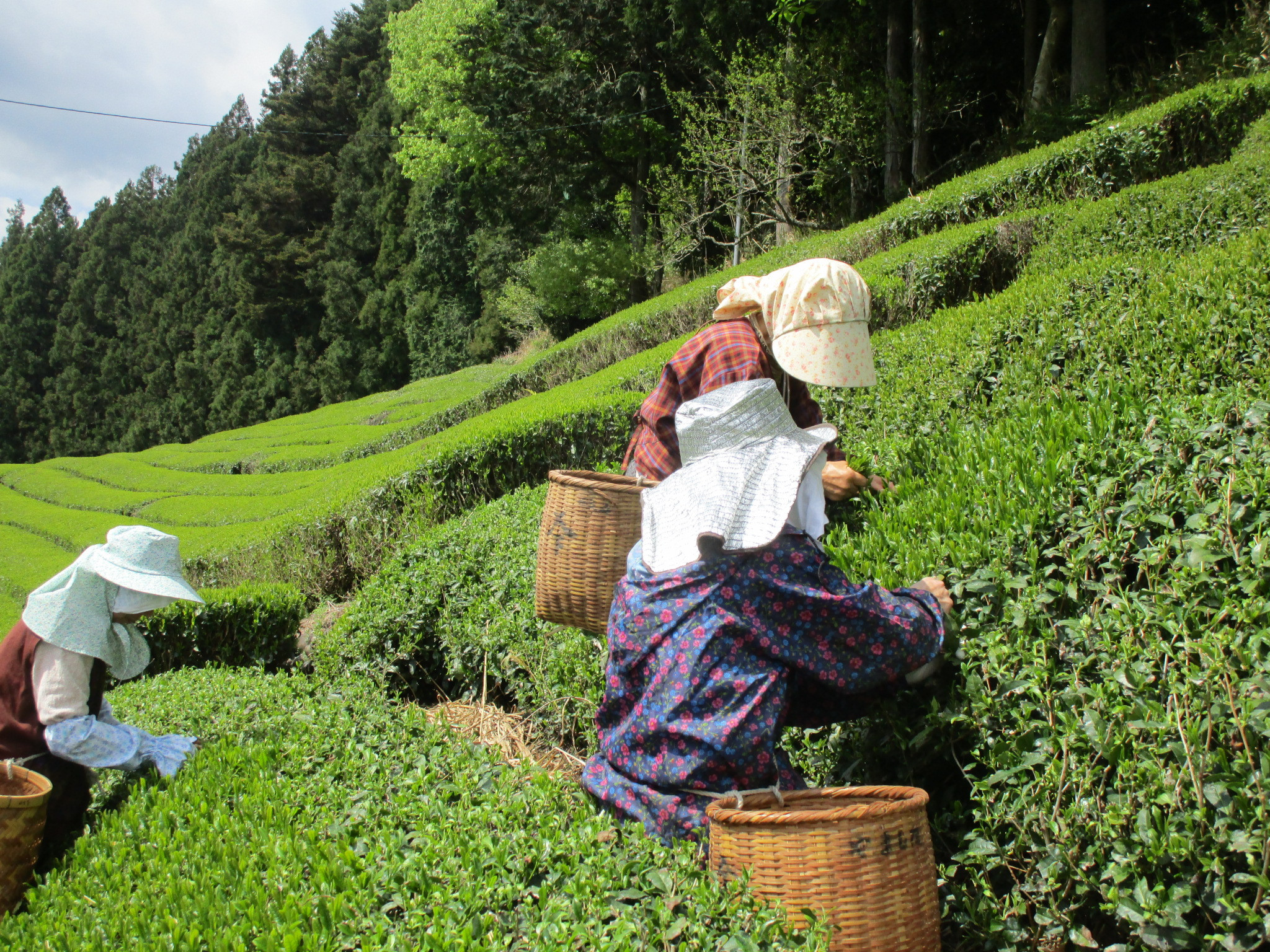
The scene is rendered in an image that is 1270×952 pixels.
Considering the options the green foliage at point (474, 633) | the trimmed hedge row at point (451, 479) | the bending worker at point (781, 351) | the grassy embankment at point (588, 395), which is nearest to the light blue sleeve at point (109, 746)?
the green foliage at point (474, 633)

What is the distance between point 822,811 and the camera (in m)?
1.79

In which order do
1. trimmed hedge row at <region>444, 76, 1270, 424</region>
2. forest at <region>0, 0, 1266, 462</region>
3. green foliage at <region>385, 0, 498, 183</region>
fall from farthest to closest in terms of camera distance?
green foliage at <region>385, 0, 498, 183</region> < forest at <region>0, 0, 1266, 462</region> < trimmed hedge row at <region>444, 76, 1270, 424</region>

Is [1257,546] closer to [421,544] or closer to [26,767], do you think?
[26,767]

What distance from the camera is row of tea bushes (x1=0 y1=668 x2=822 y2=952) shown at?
1.83m

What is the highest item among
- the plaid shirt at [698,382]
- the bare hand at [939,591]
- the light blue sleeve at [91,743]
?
the plaid shirt at [698,382]

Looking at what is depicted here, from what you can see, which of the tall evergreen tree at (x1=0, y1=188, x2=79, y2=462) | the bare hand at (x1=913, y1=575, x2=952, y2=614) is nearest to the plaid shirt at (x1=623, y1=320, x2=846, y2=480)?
the bare hand at (x1=913, y1=575, x2=952, y2=614)

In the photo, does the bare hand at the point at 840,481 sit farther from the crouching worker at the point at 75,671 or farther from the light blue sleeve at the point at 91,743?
the light blue sleeve at the point at 91,743

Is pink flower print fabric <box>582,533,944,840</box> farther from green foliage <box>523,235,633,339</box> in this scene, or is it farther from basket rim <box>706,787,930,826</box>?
green foliage <box>523,235,633,339</box>

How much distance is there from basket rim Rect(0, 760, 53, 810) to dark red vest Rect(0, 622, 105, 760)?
0.13 meters

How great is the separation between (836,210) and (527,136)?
10585 mm

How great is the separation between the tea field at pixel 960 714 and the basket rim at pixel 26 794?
0.69 feet

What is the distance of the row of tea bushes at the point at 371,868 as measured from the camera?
1832mm

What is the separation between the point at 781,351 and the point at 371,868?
178cm

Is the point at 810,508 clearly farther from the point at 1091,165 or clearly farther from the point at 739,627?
the point at 1091,165
